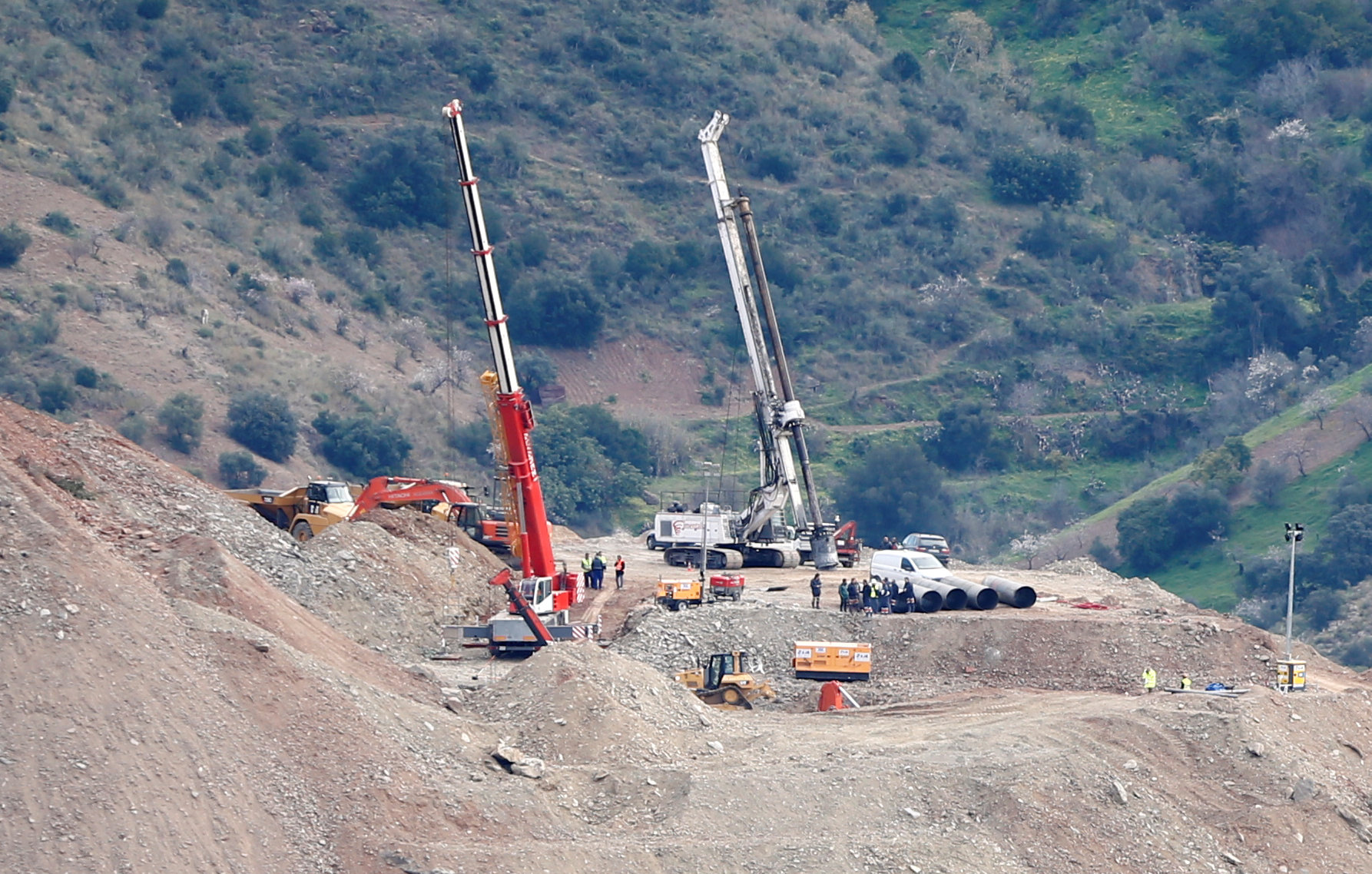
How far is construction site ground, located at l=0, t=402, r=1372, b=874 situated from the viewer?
Result: 73.2 ft

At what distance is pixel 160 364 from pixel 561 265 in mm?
28822

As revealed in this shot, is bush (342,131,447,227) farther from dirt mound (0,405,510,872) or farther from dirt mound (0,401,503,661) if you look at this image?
dirt mound (0,405,510,872)

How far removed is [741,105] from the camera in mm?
113312

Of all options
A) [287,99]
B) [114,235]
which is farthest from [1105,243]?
[114,235]

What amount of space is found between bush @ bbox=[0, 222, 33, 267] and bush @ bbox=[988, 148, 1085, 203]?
58.0 metres

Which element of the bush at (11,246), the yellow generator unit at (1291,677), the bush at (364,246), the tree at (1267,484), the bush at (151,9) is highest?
the bush at (151,9)

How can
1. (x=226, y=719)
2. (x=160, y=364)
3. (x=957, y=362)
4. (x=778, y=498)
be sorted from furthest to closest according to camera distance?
(x=957, y=362) → (x=160, y=364) → (x=778, y=498) → (x=226, y=719)

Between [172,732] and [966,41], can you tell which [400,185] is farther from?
[172,732]

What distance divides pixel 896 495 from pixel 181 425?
1272 inches

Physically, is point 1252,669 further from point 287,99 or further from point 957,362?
point 287,99

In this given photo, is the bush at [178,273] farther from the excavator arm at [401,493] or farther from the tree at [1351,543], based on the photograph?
the tree at [1351,543]

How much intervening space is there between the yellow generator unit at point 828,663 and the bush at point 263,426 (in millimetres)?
42250

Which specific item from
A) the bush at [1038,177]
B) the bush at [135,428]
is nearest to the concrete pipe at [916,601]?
the bush at [135,428]

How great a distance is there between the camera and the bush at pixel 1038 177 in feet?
360
